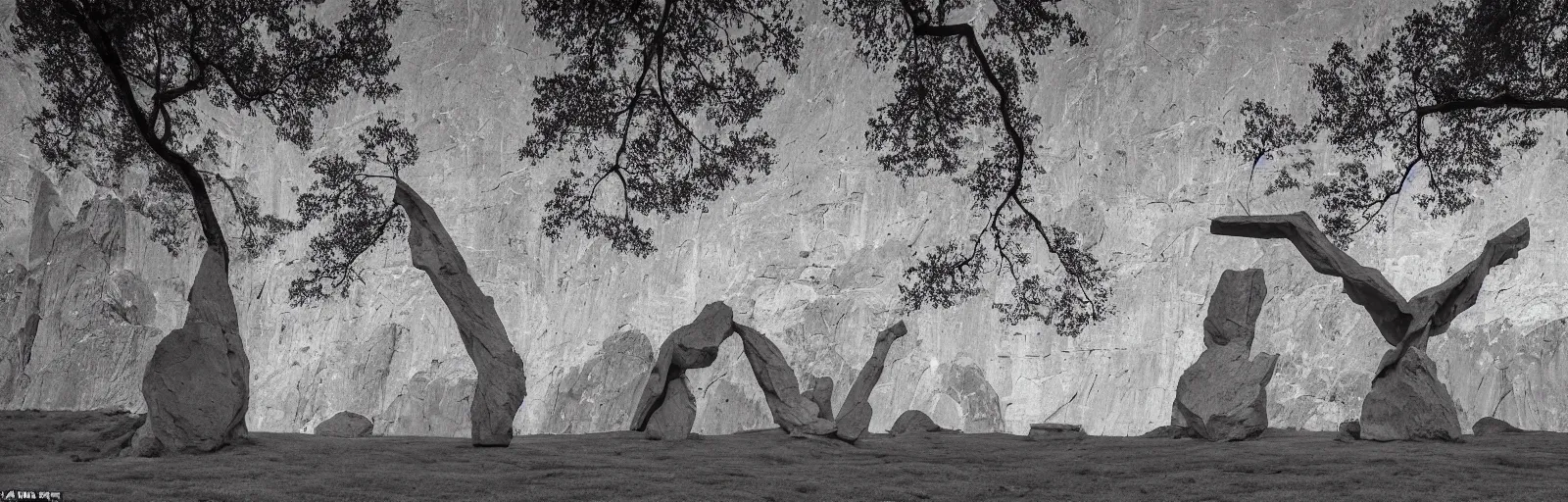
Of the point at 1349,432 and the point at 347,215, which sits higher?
the point at 347,215

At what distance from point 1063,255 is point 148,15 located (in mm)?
12479

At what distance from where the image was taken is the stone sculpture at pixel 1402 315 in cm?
1542

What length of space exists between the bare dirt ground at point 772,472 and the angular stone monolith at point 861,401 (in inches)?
122

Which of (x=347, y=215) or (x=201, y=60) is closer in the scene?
(x=201, y=60)

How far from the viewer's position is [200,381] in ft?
41.3

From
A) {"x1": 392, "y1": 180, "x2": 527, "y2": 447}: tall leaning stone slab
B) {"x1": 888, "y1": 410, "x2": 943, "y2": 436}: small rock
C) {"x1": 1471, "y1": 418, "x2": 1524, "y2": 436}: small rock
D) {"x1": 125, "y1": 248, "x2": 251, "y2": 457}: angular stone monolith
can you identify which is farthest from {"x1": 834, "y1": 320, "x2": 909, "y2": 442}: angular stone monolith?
{"x1": 1471, "y1": 418, "x2": 1524, "y2": 436}: small rock

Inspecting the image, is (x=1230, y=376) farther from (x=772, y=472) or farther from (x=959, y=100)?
(x=772, y=472)

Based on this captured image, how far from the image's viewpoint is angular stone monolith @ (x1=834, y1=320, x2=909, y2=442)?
19.6 meters

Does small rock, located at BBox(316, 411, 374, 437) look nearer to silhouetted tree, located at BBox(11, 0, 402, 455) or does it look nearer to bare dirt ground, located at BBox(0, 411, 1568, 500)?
bare dirt ground, located at BBox(0, 411, 1568, 500)

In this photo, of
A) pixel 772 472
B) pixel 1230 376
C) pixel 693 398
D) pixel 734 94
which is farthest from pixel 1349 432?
pixel 734 94

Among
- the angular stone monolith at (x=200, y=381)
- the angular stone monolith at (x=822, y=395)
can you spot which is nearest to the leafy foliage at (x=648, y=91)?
the angular stone monolith at (x=200, y=381)

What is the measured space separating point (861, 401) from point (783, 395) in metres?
2.51

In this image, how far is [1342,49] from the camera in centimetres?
1557

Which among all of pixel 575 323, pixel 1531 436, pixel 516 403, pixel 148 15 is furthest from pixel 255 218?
pixel 575 323
